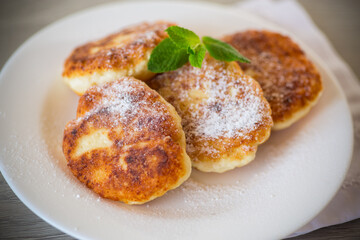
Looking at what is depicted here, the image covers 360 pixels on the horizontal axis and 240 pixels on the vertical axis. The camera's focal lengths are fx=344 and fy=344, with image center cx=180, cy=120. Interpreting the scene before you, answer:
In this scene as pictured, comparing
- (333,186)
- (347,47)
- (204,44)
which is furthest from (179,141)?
(347,47)

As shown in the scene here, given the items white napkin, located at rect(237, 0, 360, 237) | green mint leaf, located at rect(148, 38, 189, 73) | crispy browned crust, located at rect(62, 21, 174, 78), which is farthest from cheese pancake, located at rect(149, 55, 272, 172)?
white napkin, located at rect(237, 0, 360, 237)

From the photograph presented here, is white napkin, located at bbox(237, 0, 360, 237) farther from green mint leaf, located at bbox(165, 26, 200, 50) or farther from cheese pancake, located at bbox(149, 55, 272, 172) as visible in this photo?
green mint leaf, located at bbox(165, 26, 200, 50)

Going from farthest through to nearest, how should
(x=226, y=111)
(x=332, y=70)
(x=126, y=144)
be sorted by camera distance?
(x=332, y=70)
(x=226, y=111)
(x=126, y=144)

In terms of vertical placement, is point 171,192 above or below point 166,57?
below

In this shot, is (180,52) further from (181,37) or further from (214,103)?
(214,103)

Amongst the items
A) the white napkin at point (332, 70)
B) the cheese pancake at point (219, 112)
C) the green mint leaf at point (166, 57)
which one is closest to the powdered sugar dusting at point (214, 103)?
the cheese pancake at point (219, 112)

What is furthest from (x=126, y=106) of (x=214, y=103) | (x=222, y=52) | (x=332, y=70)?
(x=332, y=70)
